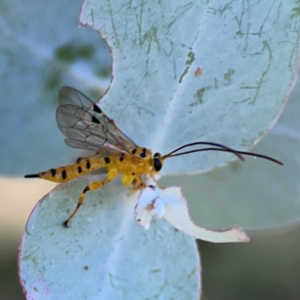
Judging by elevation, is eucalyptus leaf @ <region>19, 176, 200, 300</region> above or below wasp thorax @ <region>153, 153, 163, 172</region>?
below

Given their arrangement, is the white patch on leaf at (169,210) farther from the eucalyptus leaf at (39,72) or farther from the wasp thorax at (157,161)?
the eucalyptus leaf at (39,72)

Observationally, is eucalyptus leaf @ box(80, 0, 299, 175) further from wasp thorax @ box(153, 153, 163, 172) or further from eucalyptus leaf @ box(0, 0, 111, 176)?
eucalyptus leaf @ box(0, 0, 111, 176)

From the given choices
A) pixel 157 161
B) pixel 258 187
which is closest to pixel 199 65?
pixel 157 161

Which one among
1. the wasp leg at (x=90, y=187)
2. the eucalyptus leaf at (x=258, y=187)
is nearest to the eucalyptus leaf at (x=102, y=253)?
the wasp leg at (x=90, y=187)

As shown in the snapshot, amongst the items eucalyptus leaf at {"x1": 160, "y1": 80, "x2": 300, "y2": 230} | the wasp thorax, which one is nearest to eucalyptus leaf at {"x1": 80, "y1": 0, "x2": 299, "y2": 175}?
the wasp thorax

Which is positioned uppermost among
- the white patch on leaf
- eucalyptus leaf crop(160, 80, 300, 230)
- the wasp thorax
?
the wasp thorax

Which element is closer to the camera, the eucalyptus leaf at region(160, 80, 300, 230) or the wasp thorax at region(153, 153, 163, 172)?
the wasp thorax at region(153, 153, 163, 172)

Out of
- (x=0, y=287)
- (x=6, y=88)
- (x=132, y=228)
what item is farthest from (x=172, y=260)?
(x=0, y=287)

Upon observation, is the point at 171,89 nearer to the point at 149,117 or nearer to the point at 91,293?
the point at 149,117
